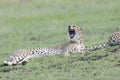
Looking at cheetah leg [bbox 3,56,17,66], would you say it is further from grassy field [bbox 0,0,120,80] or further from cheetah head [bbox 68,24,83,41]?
cheetah head [bbox 68,24,83,41]

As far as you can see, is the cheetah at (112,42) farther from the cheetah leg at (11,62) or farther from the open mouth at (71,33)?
the cheetah leg at (11,62)

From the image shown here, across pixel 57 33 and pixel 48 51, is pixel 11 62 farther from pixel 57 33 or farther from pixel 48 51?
pixel 57 33

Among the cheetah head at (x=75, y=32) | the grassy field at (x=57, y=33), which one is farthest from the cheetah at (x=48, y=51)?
the grassy field at (x=57, y=33)

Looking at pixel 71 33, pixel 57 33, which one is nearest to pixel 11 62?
pixel 71 33

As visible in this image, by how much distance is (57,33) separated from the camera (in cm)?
1802

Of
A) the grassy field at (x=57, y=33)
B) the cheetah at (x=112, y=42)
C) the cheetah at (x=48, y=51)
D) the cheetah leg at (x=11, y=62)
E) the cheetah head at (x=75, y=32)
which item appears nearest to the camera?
the grassy field at (x=57, y=33)

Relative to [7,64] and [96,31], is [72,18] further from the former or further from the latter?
[7,64]

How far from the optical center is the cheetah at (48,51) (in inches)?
488

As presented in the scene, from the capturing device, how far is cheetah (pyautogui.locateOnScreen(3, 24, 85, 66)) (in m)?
12.4

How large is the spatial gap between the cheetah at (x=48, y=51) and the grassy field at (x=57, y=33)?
20 cm

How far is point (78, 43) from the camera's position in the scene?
43.5 ft

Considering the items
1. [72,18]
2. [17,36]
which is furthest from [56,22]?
[17,36]

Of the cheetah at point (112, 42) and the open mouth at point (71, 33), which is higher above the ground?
the open mouth at point (71, 33)

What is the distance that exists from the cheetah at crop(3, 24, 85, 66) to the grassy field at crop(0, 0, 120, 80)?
0.20m
